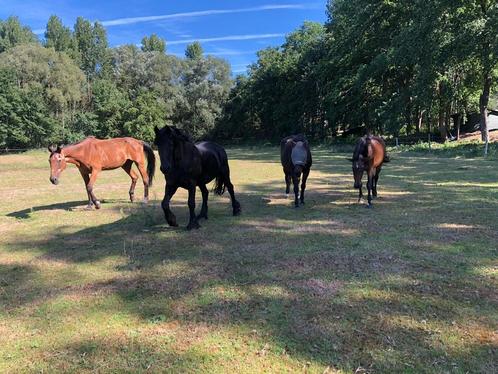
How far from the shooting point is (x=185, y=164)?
761cm

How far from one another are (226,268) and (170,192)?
261 cm

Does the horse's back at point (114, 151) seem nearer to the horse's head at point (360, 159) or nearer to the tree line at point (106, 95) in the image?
the horse's head at point (360, 159)

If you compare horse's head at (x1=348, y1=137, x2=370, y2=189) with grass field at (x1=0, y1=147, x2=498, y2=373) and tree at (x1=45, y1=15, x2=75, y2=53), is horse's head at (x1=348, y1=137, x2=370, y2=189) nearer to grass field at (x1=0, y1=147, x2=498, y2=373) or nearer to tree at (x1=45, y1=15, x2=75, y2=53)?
grass field at (x1=0, y1=147, x2=498, y2=373)

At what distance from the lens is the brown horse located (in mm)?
9930

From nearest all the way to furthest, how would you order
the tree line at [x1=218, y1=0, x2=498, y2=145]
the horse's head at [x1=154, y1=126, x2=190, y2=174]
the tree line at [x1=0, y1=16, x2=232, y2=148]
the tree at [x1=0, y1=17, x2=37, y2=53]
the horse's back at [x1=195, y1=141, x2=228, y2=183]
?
the horse's head at [x1=154, y1=126, x2=190, y2=174] < the horse's back at [x1=195, y1=141, x2=228, y2=183] < the tree line at [x1=218, y1=0, x2=498, y2=145] < the tree line at [x1=0, y1=16, x2=232, y2=148] < the tree at [x1=0, y1=17, x2=37, y2=53]

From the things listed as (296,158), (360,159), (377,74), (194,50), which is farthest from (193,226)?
(194,50)

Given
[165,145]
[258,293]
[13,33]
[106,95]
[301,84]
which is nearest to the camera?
[258,293]

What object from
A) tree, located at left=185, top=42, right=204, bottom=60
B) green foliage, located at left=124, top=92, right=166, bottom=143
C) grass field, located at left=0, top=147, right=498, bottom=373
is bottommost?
grass field, located at left=0, top=147, right=498, bottom=373

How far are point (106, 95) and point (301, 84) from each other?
27.3 meters

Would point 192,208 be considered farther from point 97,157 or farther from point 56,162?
point 97,157

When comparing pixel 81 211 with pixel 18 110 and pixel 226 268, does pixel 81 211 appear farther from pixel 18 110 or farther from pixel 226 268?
pixel 18 110

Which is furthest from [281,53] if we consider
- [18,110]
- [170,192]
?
[170,192]

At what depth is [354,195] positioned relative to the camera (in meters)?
11.4

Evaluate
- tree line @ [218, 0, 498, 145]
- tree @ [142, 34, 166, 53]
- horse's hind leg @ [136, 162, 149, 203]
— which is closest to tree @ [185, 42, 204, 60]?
tree @ [142, 34, 166, 53]
